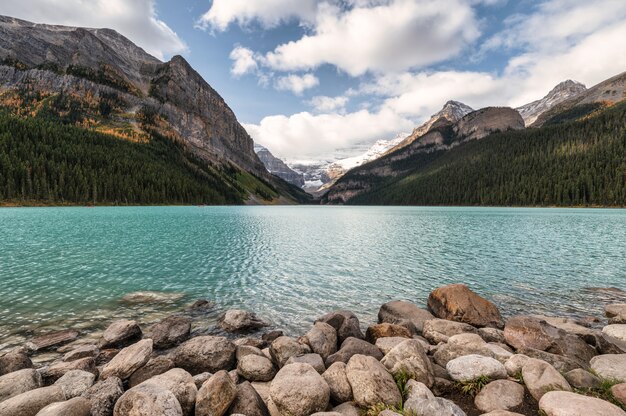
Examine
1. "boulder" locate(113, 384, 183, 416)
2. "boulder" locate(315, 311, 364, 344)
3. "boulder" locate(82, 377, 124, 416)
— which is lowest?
"boulder" locate(315, 311, 364, 344)

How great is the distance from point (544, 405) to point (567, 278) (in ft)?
87.4

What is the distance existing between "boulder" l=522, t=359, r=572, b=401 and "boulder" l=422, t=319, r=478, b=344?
5.37 m

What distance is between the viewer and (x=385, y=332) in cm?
1520

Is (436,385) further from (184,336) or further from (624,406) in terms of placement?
(184,336)

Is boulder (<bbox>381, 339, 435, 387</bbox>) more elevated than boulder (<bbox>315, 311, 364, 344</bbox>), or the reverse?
boulder (<bbox>381, 339, 435, 387</bbox>)

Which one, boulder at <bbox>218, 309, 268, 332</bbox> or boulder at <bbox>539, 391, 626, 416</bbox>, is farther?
boulder at <bbox>218, 309, 268, 332</bbox>

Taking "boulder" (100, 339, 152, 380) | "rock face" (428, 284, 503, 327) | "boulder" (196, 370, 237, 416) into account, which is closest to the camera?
"boulder" (196, 370, 237, 416)

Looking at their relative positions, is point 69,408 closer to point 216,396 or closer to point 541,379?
point 216,396

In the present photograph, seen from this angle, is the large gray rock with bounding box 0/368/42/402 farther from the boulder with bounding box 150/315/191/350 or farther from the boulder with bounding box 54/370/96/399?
the boulder with bounding box 150/315/191/350

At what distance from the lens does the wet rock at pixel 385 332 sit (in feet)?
49.8

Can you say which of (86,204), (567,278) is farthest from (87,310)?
(86,204)

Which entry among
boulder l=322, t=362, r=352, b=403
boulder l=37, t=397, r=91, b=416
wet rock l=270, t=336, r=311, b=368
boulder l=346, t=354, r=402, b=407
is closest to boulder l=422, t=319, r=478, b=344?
boulder l=346, t=354, r=402, b=407

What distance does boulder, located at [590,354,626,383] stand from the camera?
10.4m

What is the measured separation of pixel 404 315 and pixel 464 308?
376 cm
